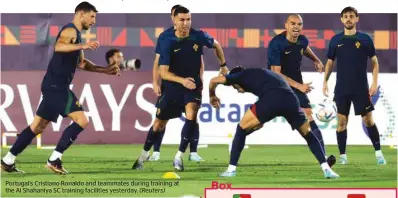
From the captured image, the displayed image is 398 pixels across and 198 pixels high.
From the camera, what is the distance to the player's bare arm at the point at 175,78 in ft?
38.6

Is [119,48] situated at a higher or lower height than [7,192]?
higher

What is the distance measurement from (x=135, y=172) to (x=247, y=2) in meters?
6.98

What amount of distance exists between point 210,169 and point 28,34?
6.66 meters

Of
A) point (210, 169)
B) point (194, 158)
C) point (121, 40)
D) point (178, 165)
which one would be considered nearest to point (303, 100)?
point (210, 169)

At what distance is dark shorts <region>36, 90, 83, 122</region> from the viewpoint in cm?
1213

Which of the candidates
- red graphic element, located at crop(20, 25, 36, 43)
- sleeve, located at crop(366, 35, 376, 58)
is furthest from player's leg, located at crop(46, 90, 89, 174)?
red graphic element, located at crop(20, 25, 36, 43)

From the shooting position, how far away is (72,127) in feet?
40.1

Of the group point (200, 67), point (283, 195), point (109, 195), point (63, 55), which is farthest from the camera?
point (200, 67)

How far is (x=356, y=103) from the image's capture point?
13.9 metres

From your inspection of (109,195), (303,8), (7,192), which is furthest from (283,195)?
(303,8)

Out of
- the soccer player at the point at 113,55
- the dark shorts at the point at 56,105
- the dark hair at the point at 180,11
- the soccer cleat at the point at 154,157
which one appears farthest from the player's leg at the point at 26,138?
the soccer player at the point at 113,55

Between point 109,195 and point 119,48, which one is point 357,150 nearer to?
point 119,48

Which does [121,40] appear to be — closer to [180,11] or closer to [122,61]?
[122,61]

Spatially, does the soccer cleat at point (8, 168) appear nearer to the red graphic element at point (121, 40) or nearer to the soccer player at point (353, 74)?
the soccer player at point (353, 74)
